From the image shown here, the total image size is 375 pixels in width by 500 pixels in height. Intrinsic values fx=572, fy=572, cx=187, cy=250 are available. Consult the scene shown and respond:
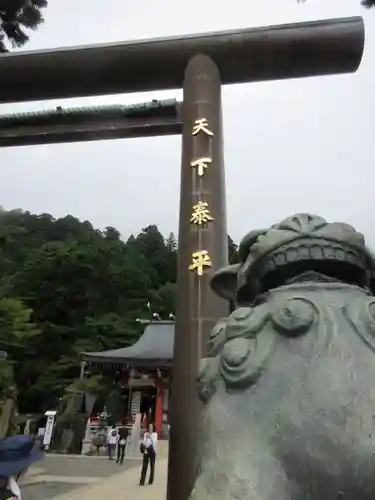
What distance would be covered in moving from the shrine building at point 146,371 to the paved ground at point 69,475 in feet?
11.3

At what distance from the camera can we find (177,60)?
5637 mm

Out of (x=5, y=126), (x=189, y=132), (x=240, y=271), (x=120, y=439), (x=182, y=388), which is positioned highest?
(x=5, y=126)

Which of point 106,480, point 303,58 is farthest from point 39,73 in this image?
point 106,480

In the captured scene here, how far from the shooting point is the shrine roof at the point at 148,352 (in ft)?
58.5

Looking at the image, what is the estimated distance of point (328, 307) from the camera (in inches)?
35.2

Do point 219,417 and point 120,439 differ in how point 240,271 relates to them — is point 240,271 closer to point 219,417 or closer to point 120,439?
point 219,417

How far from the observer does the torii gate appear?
474cm

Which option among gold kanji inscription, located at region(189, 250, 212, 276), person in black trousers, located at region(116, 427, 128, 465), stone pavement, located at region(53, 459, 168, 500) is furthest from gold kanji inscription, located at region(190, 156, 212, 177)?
person in black trousers, located at region(116, 427, 128, 465)

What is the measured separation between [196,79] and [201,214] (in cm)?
142

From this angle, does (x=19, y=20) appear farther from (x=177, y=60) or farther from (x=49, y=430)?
(x=49, y=430)

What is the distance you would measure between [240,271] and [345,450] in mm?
394

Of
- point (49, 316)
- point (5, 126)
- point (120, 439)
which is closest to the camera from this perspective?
point (5, 126)

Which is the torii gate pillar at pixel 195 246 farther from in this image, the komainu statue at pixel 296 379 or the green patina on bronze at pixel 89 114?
the komainu statue at pixel 296 379

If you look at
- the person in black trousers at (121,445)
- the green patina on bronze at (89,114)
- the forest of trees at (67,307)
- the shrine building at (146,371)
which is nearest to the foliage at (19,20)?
the green patina on bronze at (89,114)
